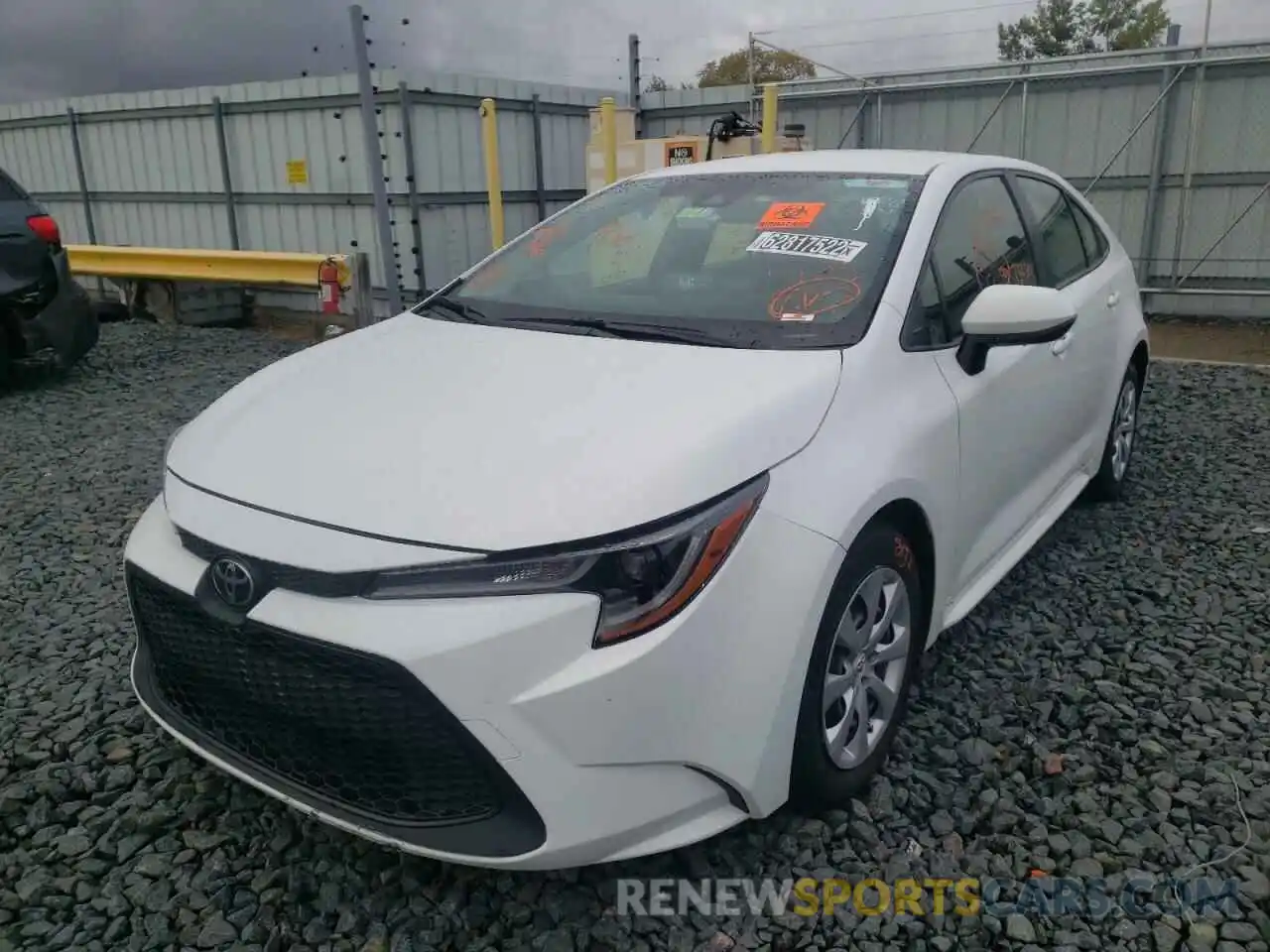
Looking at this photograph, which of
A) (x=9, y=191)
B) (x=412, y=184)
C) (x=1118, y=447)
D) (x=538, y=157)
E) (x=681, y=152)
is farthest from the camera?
(x=538, y=157)

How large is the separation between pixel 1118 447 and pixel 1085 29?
34.2 m

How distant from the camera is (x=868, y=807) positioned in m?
2.50

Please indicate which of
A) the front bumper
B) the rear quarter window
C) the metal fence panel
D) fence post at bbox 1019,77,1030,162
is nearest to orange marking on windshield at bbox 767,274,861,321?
the front bumper

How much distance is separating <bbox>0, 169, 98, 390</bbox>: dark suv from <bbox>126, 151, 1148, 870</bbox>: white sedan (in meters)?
4.85

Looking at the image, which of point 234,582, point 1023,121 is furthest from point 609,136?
point 234,582

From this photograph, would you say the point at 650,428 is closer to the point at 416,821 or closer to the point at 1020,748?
the point at 416,821

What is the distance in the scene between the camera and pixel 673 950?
2.09 meters

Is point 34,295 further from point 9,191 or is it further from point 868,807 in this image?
point 868,807

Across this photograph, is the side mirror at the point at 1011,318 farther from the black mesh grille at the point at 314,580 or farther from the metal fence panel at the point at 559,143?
the metal fence panel at the point at 559,143

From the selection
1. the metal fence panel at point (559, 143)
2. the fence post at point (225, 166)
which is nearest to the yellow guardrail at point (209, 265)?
the metal fence panel at point (559, 143)

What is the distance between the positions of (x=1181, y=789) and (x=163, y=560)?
2.51 meters

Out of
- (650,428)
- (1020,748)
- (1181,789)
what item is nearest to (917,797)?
(1020,748)

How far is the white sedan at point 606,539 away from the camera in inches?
73.6

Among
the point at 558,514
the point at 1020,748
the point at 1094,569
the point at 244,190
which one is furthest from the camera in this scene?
the point at 244,190
